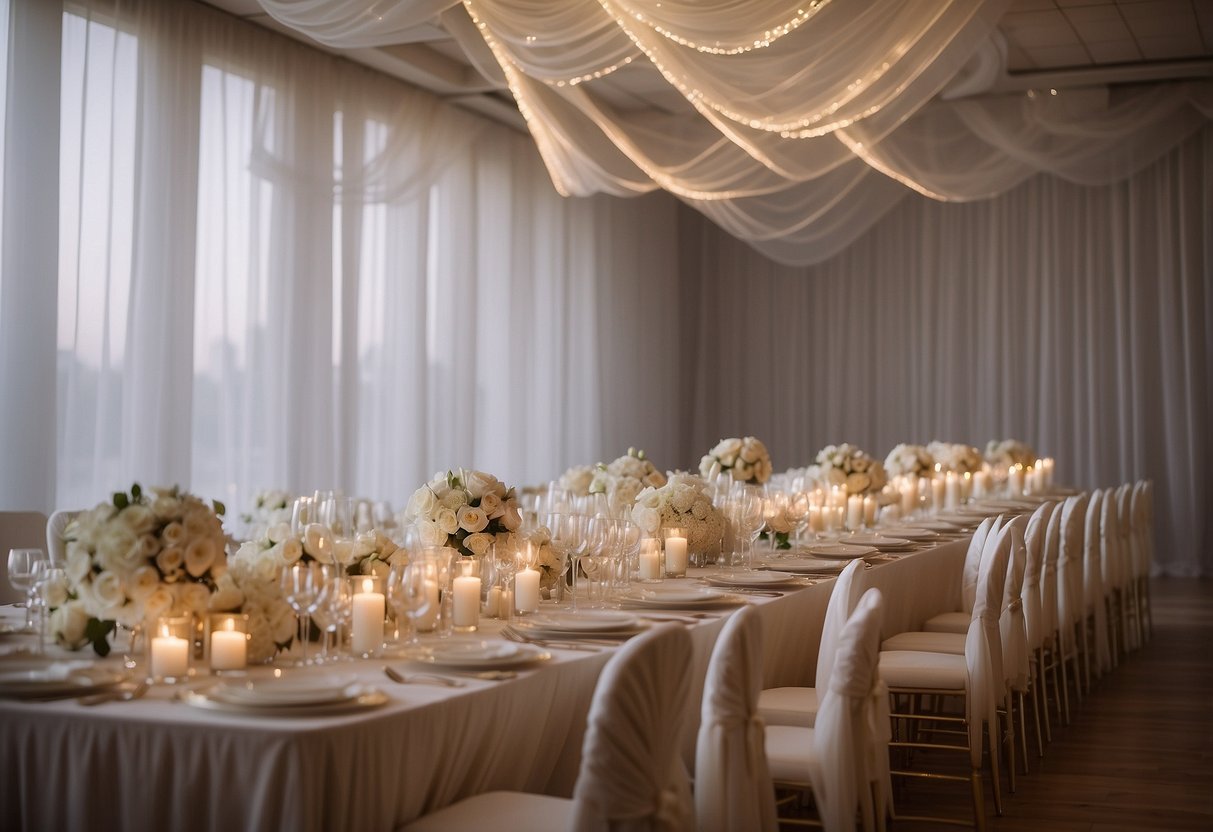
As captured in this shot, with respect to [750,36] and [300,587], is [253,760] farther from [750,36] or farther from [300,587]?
[750,36]

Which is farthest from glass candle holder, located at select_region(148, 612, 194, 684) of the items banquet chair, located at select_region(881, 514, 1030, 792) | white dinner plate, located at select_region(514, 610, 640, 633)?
banquet chair, located at select_region(881, 514, 1030, 792)

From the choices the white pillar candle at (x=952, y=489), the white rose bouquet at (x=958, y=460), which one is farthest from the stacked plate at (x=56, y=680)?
the white rose bouquet at (x=958, y=460)

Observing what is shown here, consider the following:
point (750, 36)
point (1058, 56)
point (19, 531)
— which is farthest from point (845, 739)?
point (1058, 56)

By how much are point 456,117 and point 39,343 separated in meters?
4.59

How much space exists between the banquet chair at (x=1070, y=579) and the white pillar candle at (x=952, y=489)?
1.50 m

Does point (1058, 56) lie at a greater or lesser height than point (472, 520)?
greater

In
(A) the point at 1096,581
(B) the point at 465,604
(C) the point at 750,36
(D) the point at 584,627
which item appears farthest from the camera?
(A) the point at 1096,581

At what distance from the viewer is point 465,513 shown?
3.88 m

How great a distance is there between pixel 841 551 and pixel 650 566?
48.6 inches

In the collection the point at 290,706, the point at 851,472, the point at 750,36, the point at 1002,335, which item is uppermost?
the point at 750,36

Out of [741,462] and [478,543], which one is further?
[741,462]

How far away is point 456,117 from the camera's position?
35.7 ft

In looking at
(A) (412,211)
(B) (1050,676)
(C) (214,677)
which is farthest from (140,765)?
(A) (412,211)

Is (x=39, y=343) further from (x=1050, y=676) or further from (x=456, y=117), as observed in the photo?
(x=1050, y=676)
